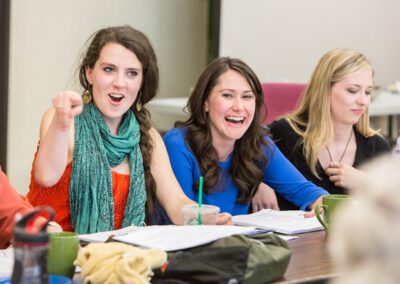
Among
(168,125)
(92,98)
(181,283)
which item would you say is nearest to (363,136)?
(92,98)

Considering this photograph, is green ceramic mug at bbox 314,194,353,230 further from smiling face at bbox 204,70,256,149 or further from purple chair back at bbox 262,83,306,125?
purple chair back at bbox 262,83,306,125

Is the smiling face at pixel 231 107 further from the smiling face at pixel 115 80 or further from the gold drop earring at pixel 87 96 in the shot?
the gold drop earring at pixel 87 96

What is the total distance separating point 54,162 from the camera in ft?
7.45

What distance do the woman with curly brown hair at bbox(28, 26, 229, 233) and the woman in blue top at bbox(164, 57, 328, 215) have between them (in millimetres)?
164

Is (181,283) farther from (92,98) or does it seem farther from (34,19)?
(34,19)

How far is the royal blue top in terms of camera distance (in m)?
2.79

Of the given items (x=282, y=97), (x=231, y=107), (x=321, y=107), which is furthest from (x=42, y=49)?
(x=231, y=107)

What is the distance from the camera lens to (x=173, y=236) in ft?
5.91

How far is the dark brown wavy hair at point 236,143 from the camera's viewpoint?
283cm

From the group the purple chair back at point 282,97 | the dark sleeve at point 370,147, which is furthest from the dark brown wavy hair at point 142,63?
the purple chair back at point 282,97

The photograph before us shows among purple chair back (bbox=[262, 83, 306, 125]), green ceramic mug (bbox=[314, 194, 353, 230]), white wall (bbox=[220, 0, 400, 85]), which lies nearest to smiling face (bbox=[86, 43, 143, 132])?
green ceramic mug (bbox=[314, 194, 353, 230])

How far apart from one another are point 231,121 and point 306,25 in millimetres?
2823

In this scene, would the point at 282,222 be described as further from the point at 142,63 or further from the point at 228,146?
the point at 142,63

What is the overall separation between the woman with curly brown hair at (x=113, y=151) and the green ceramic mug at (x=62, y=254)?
0.82 m
